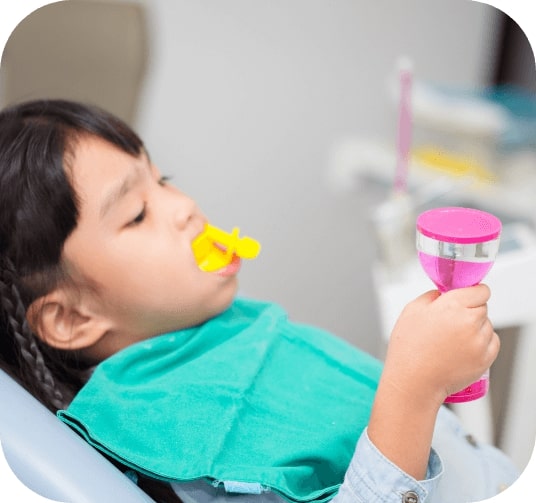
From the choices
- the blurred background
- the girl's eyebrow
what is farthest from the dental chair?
the blurred background

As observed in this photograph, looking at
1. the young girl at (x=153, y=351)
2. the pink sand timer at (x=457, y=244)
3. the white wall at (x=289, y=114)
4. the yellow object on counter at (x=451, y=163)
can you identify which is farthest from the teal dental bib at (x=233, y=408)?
the yellow object on counter at (x=451, y=163)

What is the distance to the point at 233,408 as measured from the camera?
658 mm

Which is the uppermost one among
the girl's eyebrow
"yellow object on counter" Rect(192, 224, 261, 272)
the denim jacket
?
the girl's eyebrow

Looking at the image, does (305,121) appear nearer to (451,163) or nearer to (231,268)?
(451,163)

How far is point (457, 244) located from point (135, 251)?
0.33 meters

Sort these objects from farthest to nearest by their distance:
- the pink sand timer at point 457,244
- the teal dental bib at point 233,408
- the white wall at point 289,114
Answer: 1. the white wall at point 289,114
2. the teal dental bib at point 233,408
3. the pink sand timer at point 457,244

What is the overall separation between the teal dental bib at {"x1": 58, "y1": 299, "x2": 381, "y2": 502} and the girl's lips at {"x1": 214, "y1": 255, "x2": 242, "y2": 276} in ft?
0.21

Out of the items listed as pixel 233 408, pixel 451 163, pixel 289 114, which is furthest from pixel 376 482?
pixel 289 114

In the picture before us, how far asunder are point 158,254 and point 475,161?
883mm

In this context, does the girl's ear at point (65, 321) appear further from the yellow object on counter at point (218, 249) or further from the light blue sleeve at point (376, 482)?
the light blue sleeve at point (376, 482)

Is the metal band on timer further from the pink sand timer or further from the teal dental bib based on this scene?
the teal dental bib

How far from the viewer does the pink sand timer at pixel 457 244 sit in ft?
1.60

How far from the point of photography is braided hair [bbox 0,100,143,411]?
25.8 inches

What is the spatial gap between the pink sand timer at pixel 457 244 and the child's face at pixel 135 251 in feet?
0.87
